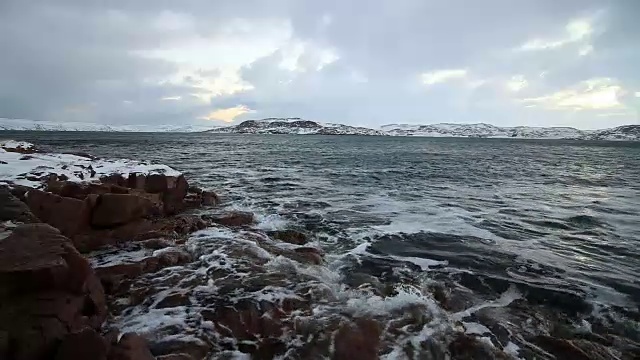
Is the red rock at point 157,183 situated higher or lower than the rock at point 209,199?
higher

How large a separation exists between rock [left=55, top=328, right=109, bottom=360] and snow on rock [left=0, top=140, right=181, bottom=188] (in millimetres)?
8693

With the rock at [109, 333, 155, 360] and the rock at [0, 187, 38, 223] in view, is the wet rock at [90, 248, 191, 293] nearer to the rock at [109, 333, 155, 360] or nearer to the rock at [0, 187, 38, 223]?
the rock at [0, 187, 38, 223]

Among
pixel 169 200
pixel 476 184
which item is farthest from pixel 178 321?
pixel 476 184

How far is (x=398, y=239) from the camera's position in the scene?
40.0ft

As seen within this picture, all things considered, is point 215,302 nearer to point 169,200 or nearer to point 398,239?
point 398,239

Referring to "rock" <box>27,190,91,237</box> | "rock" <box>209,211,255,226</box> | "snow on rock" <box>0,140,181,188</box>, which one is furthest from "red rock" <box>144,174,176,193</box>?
"rock" <box>27,190,91,237</box>

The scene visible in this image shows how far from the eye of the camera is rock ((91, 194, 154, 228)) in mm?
10545

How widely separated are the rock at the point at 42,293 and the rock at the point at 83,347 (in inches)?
13.6

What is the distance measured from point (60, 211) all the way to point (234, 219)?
5013 mm

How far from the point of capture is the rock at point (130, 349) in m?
4.59

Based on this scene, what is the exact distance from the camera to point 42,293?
5203 mm

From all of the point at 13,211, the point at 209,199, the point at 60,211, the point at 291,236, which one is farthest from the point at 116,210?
the point at 209,199

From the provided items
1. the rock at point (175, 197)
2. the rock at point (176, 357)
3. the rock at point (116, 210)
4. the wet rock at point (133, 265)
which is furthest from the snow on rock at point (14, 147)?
the rock at point (176, 357)

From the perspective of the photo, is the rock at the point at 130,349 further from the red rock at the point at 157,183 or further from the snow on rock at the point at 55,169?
the red rock at the point at 157,183
